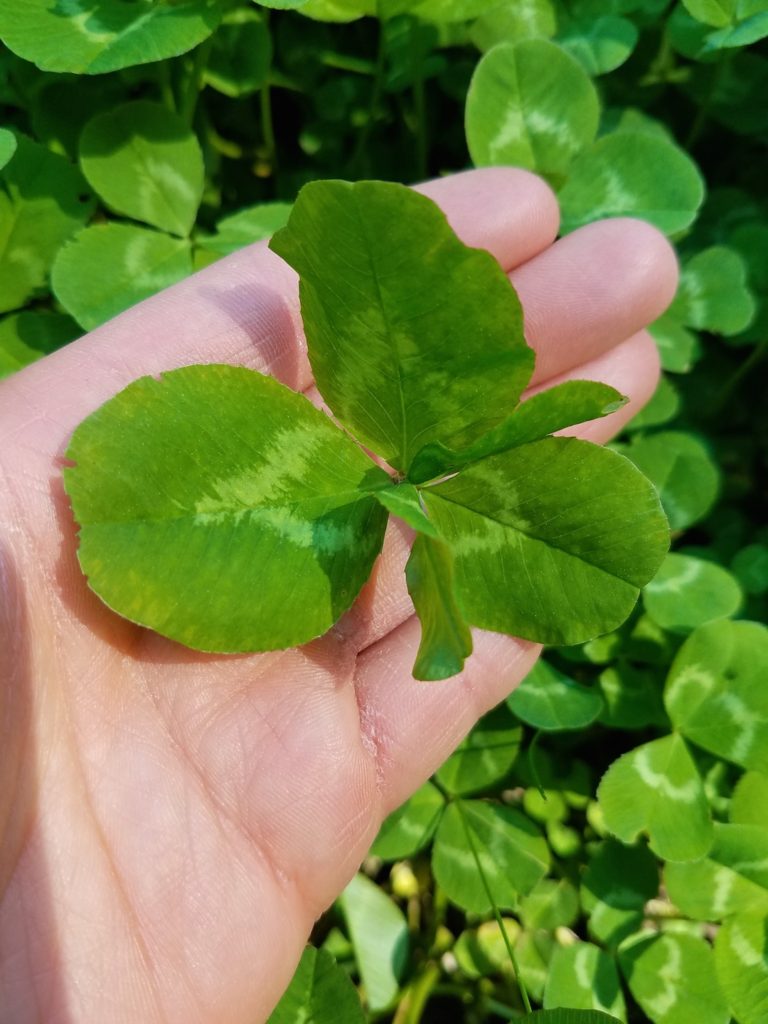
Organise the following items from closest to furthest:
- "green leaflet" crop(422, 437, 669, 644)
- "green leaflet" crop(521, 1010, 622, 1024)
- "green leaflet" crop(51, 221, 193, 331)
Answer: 1. "green leaflet" crop(422, 437, 669, 644)
2. "green leaflet" crop(521, 1010, 622, 1024)
3. "green leaflet" crop(51, 221, 193, 331)

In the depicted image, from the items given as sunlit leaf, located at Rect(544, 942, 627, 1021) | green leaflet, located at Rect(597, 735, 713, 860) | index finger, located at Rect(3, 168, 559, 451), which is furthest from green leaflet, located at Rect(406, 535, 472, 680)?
sunlit leaf, located at Rect(544, 942, 627, 1021)

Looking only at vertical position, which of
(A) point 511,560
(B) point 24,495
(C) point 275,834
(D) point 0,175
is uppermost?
(D) point 0,175

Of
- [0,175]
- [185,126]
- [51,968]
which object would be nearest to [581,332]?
[185,126]

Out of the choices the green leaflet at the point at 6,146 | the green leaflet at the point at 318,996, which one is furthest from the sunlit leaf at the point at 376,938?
the green leaflet at the point at 6,146

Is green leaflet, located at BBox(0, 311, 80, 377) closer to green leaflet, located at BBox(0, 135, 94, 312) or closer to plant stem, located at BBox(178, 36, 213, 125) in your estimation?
green leaflet, located at BBox(0, 135, 94, 312)

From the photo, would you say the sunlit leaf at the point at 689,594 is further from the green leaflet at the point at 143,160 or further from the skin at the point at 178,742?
the green leaflet at the point at 143,160

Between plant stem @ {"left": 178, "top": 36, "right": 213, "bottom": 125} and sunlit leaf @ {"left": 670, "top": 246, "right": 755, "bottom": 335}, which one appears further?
sunlit leaf @ {"left": 670, "top": 246, "right": 755, "bottom": 335}

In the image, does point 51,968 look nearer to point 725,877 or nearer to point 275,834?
point 275,834
